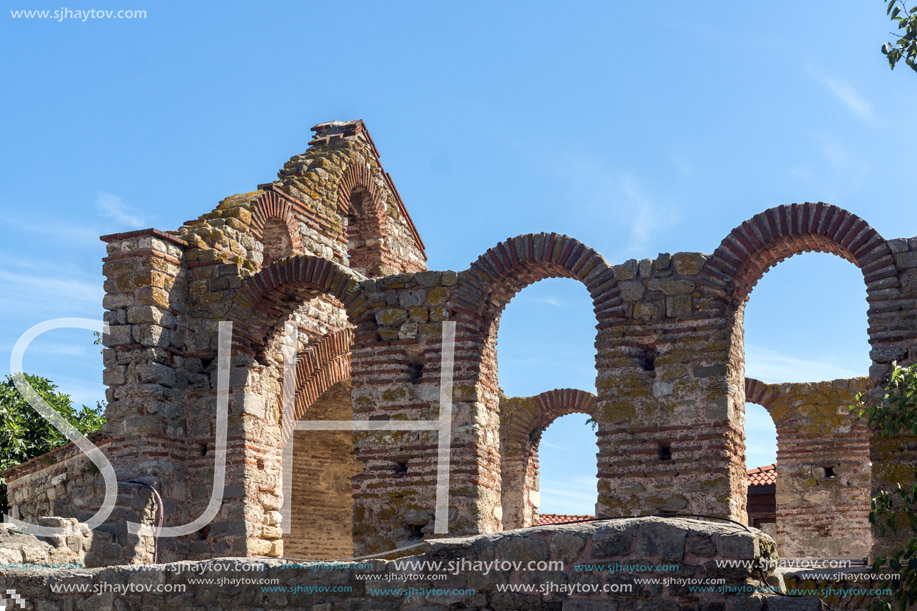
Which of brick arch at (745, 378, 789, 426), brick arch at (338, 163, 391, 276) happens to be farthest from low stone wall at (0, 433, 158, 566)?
brick arch at (745, 378, 789, 426)

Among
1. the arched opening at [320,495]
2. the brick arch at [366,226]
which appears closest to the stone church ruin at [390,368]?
the brick arch at [366,226]

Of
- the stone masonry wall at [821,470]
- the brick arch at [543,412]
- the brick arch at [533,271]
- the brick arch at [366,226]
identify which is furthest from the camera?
the brick arch at [543,412]

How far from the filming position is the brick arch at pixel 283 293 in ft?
37.9

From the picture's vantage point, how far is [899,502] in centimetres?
909

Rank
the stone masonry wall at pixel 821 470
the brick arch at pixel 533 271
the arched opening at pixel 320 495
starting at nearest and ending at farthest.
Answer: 1. the brick arch at pixel 533 271
2. the stone masonry wall at pixel 821 470
3. the arched opening at pixel 320 495

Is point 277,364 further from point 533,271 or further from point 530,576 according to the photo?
point 530,576

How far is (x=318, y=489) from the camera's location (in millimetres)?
15562

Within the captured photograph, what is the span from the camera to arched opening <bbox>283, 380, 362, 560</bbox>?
15367 millimetres

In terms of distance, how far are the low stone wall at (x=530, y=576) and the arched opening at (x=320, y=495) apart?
24.4 ft

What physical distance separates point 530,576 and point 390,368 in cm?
484

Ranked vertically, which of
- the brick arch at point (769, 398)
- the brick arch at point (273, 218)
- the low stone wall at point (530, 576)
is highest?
the brick arch at point (273, 218)

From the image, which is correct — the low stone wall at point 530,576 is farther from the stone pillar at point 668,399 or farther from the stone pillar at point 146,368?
the stone pillar at point 146,368

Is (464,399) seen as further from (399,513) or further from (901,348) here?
(901,348)

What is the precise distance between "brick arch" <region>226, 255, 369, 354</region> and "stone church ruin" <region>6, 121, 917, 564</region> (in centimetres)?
2
